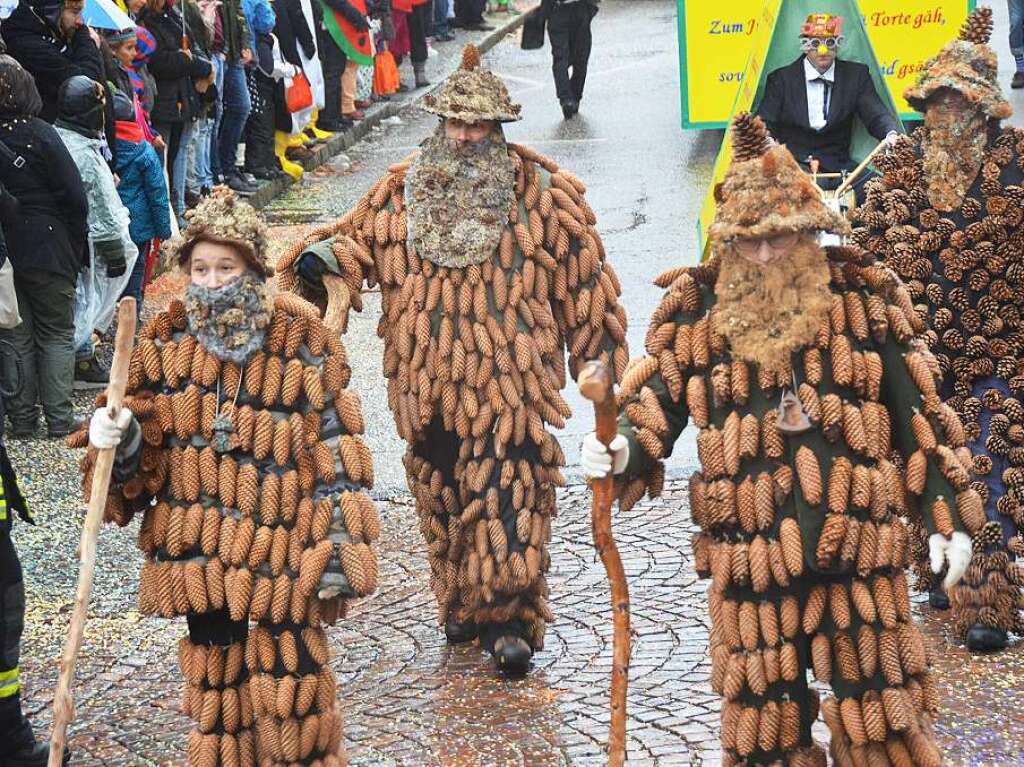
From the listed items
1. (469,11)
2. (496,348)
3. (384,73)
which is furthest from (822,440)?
(469,11)

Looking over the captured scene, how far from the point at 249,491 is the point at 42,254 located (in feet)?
14.8

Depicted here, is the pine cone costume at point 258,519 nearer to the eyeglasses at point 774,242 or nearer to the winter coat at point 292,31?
the eyeglasses at point 774,242

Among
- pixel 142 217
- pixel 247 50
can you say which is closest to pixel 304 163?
pixel 247 50

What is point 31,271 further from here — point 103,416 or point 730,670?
point 730,670

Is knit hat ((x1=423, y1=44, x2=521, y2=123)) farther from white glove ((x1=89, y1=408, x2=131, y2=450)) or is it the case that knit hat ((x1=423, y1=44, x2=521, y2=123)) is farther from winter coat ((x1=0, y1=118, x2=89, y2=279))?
Answer: winter coat ((x1=0, y1=118, x2=89, y2=279))

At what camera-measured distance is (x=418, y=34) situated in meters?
21.5

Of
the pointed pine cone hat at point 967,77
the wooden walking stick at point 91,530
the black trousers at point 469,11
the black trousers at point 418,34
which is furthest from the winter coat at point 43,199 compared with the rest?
the black trousers at point 469,11

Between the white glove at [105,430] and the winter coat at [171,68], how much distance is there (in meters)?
8.00

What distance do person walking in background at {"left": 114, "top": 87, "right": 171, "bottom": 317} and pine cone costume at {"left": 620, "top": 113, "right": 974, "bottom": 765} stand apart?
6.42 meters

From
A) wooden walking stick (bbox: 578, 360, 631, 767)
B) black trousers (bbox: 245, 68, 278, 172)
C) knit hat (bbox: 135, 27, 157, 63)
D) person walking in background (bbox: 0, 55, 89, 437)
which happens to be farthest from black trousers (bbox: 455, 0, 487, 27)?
wooden walking stick (bbox: 578, 360, 631, 767)

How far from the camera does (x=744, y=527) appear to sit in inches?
213

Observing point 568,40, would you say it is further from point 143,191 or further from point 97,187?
point 97,187

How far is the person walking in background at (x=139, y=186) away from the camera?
1127 cm

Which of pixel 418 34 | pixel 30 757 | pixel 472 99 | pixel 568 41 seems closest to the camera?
pixel 30 757
